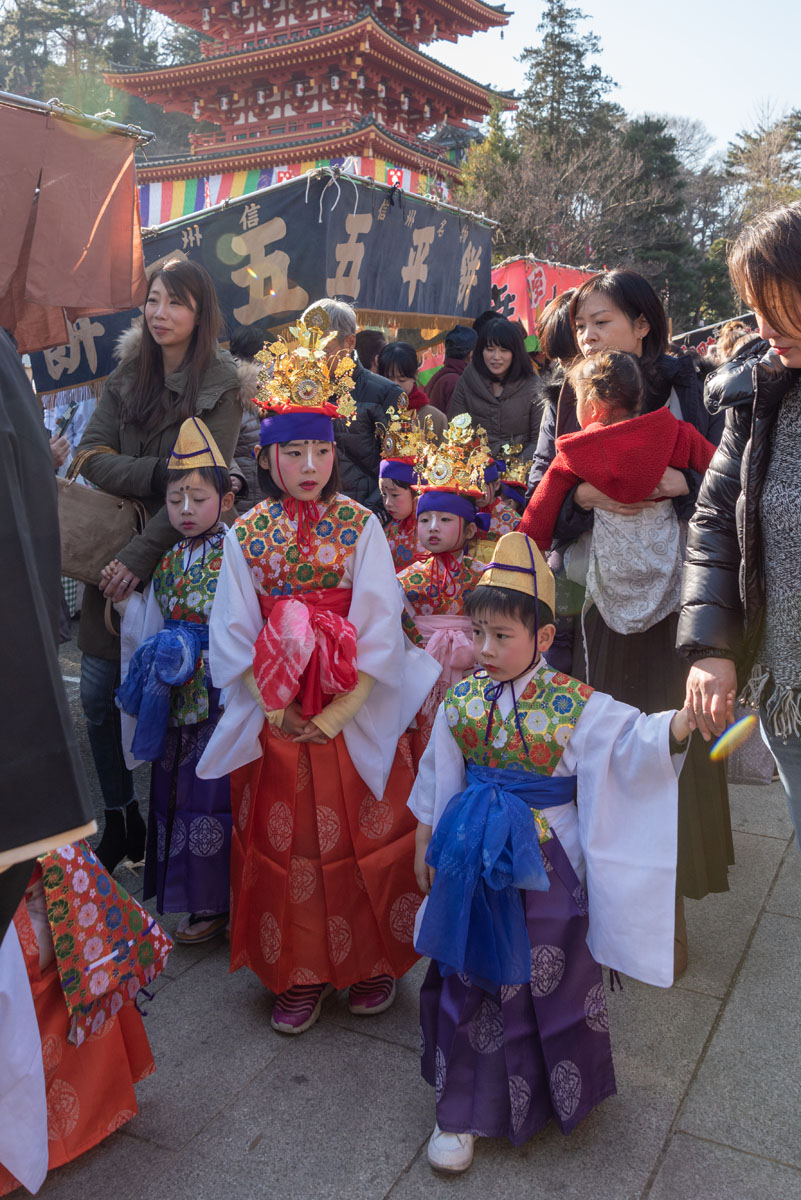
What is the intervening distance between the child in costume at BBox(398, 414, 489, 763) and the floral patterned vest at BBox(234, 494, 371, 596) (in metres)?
0.63

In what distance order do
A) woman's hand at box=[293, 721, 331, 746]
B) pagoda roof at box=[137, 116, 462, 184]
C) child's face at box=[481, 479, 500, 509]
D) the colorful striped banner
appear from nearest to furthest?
woman's hand at box=[293, 721, 331, 746] → child's face at box=[481, 479, 500, 509] → the colorful striped banner → pagoda roof at box=[137, 116, 462, 184]

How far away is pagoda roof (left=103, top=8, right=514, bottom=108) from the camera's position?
19.1 metres

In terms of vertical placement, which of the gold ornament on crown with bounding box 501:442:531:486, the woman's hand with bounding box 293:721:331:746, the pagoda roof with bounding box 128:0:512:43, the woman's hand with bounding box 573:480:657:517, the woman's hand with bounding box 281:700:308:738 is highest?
the pagoda roof with bounding box 128:0:512:43

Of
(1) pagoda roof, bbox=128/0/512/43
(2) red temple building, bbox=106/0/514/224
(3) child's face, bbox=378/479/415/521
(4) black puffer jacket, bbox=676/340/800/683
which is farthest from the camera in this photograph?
(1) pagoda roof, bbox=128/0/512/43

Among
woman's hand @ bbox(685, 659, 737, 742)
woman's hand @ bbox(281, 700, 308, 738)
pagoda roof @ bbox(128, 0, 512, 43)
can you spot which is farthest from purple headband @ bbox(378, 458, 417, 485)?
pagoda roof @ bbox(128, 0, 512, 43)

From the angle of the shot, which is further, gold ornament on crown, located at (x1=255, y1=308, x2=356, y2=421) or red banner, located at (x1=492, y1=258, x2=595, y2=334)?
red banner, located at (x1=492, y1=258, x2=595, y2=334)

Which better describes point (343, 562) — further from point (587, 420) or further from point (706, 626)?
point (706, 626)

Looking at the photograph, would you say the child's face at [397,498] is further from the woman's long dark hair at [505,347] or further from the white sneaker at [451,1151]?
the white sneaker at [451,1151]

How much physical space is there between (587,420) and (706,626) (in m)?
0.89

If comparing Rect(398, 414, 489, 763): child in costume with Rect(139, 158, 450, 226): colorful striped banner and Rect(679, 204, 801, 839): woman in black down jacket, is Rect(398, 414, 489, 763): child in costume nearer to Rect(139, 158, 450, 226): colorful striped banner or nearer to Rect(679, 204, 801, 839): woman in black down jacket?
Rect(679, 204, 801, 839): woman in black down jacket

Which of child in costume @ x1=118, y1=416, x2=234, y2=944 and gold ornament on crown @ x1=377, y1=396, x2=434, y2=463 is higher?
gold ornament on crown @ x1=377, y1=396, x2=434, y2=463

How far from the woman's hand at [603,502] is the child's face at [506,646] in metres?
0.55

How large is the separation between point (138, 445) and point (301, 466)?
3.09ft

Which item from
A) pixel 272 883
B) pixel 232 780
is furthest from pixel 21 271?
pixel 272 883
